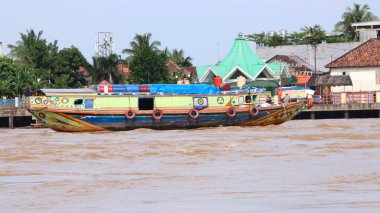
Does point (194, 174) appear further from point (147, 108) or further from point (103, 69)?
point (103, 69)

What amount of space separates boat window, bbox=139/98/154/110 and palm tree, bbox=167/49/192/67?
66520 mm

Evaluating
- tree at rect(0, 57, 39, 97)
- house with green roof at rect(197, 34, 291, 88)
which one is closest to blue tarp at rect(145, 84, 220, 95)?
tree at rect(0, 57, 39, 97)

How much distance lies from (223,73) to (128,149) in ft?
134

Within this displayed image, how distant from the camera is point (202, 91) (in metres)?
43.4

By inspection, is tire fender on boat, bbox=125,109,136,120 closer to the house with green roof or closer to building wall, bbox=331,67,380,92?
the house with green roof

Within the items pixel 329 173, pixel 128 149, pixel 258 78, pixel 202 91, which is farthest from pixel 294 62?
pixel 329 173

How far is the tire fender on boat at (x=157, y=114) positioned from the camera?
137 feet

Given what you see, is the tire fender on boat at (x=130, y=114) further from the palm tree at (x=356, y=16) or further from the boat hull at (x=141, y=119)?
the palm tree at (x=356, y=16)

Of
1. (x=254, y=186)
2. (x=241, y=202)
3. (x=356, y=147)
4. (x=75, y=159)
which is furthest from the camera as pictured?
(x=356, y=147)

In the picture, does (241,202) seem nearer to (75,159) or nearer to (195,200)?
(195,200)

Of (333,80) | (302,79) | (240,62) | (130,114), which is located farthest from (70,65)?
(130,114)

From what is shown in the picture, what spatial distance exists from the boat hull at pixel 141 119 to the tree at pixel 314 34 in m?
48.8

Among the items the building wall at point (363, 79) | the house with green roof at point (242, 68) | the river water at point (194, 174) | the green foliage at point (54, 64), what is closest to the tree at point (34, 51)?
the green foliage at point (54, 64)

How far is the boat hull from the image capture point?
41156mm
